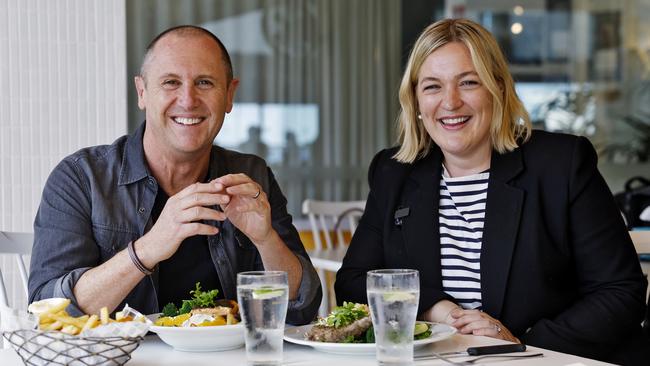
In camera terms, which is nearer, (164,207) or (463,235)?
(164,207)

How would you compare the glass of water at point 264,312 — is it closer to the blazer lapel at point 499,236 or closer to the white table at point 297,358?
the white table at point 297,358

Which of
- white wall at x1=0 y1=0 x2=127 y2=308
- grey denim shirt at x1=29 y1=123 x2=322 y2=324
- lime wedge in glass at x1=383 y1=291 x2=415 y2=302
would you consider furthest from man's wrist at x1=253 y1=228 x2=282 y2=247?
white wall at x1=0 y1=0 x2=127 y2=308

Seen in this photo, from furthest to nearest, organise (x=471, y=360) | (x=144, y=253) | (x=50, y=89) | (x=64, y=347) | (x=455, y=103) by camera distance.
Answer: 1. (x=50, y=89)
2. (x=455, y=103)
3. (x=144, y=253)
4. (x=471, y=360)
5. (x=64, y=347)

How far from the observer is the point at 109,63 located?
2.85 metres

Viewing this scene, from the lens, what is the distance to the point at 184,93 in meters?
1.98

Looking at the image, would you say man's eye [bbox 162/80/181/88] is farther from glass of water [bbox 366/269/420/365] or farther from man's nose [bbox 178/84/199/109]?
glass of water [bbox 366/269/420/365]

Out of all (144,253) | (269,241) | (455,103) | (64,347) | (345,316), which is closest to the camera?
(64,347)

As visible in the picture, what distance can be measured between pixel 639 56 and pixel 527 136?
4.94 metres

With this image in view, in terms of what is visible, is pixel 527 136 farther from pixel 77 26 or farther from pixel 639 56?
pixel 639 56

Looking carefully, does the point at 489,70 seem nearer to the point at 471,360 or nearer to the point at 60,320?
the point at 471,360

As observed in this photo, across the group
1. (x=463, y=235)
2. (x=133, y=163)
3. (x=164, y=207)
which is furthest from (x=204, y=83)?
(x=463, y=235)

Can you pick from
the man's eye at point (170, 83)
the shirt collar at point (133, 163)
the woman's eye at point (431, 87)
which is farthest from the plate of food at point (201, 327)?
the woman's eye at point (431, 87)

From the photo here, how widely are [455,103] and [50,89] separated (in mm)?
1269

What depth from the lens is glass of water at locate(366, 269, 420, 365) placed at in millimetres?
1351
